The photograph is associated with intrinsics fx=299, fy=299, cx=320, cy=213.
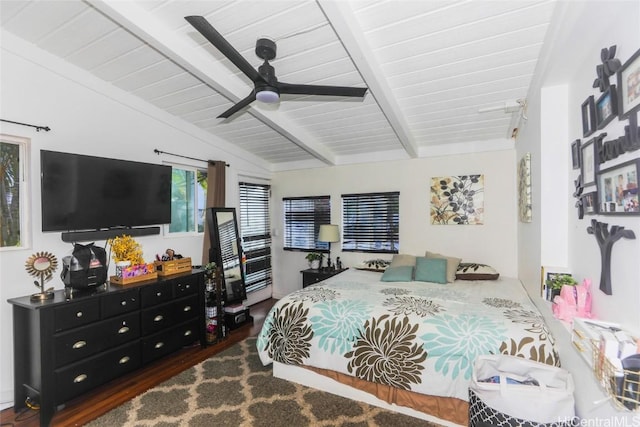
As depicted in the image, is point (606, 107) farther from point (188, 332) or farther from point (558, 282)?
point (188, 332)

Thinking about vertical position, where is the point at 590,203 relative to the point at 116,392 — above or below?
above

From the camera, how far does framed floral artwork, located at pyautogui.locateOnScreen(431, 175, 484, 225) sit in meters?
3.85

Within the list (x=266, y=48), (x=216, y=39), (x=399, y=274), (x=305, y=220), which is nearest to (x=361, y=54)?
(x=266, y=48)

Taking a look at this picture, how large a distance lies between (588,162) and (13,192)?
13.4 feet

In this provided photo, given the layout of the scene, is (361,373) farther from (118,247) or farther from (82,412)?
(118,247)

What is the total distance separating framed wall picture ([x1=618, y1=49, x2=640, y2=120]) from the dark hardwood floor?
3.56 m

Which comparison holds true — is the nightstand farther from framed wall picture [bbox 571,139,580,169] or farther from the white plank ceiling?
framed wall picture [bbox 571,139,580,169]

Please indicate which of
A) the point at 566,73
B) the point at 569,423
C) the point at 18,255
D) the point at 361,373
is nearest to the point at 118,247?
the point at 18,255

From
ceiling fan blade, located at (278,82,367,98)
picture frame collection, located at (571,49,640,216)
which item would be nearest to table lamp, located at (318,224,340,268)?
ceiling fan blade, located at (278,82,367,98)

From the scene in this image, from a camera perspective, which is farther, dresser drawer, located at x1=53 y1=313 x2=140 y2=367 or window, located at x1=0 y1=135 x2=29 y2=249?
window, located at x1=0 y1=135 x2=29 y2=249

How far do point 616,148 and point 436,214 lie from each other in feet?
9.13

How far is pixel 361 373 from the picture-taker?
2293mm

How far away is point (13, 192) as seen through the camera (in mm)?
2453

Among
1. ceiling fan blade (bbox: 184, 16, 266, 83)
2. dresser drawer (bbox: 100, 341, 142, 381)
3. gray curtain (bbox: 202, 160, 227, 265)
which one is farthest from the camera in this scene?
gray curtain (bbox: 202, 160, 227, 265)
